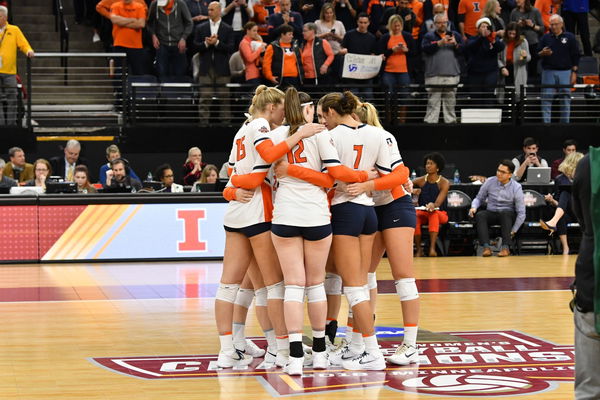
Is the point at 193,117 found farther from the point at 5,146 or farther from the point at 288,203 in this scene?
the point at 288,203

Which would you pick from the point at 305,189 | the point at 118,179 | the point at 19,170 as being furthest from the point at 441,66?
the point at 305,189

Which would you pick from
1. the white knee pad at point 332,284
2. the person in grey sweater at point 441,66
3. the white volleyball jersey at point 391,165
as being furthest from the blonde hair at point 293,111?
the person in grey sweater at point 441,66

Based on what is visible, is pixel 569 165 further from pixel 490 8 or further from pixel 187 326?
pixel 187 326

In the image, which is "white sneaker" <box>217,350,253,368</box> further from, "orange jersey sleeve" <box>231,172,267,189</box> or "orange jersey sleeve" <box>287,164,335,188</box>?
"orange jersey sleeve" <box>287,164,335,188</box>

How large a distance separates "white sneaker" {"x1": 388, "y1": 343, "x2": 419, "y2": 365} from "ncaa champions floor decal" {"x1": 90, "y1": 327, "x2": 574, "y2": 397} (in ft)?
0.22

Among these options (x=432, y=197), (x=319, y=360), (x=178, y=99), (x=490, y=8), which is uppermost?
(x=490, y=8)

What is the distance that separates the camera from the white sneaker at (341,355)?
24.2ft

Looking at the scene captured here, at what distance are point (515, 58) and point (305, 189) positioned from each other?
12430 mm

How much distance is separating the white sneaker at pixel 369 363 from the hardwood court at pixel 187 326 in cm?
10

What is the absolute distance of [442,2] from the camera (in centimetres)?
1886

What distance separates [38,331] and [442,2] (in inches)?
469

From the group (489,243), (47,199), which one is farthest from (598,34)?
(47,199)

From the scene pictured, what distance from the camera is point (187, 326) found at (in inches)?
368

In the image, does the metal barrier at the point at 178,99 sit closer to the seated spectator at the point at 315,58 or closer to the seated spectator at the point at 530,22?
the seated spectator at the point at 315,58
